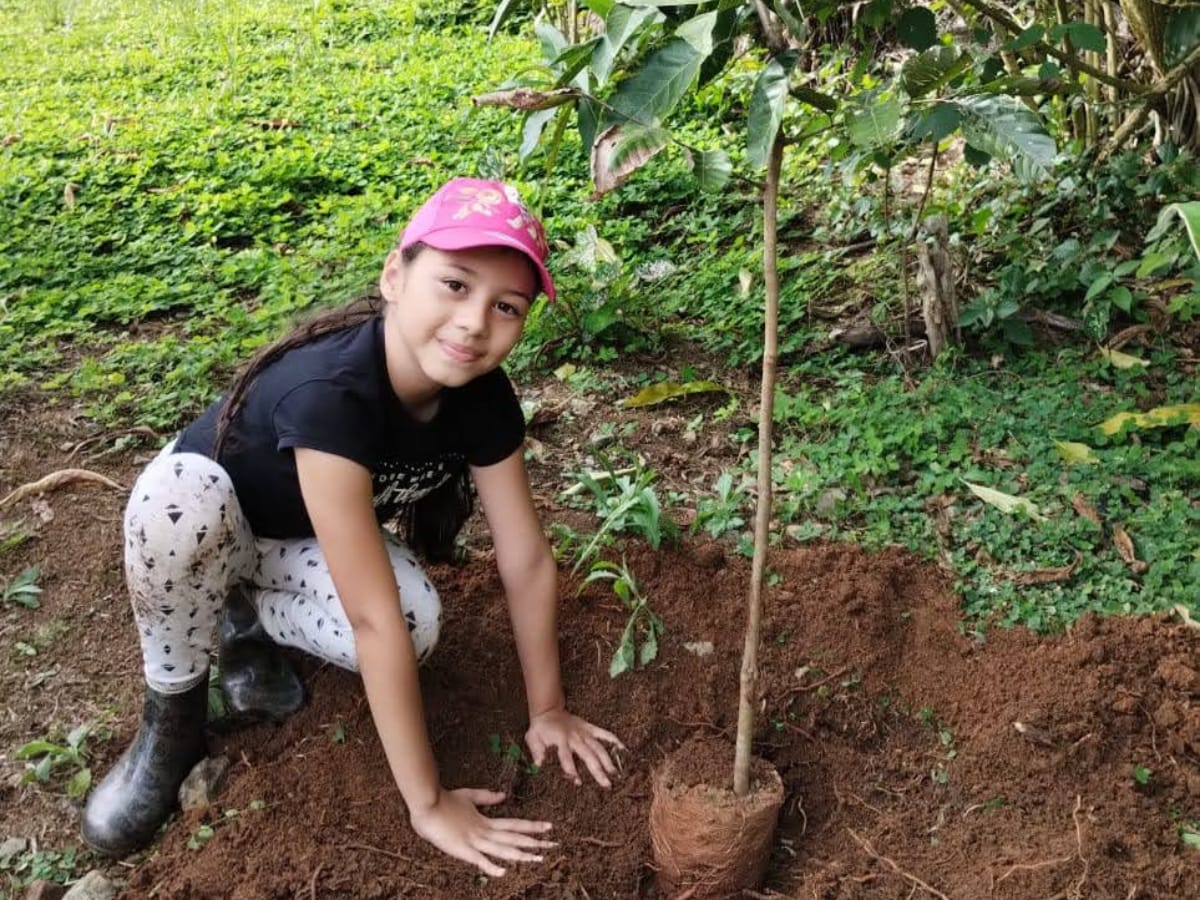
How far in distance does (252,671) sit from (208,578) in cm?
30

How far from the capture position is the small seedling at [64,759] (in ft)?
6.81

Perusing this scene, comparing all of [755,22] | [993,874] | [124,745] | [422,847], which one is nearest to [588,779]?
[422,847]

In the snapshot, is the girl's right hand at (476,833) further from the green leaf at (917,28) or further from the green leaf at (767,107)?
the green leaf at (917,28)

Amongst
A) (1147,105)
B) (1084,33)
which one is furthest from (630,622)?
(1147,105)

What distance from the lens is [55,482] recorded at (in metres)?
2.97

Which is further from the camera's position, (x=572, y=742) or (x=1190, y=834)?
(x=572, y=742)

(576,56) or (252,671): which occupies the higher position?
(576,56)

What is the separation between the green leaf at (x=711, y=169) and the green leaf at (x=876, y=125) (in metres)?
0.15

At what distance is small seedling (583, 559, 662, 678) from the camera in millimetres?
2178

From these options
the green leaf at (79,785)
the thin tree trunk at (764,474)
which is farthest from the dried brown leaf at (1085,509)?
the green leaf at (79,785)

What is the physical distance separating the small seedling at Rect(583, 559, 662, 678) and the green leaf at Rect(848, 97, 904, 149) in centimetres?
121

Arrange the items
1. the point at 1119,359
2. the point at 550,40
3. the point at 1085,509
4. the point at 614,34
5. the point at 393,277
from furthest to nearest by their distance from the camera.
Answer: the point at 1119,359, the point at 1085,509, the point at 393,277, the point at 550,40, the point at 614,34

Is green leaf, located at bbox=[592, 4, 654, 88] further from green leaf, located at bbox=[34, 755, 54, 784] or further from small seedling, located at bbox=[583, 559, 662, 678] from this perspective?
green leaf, located at bbox=[34, 755, 54, 784]

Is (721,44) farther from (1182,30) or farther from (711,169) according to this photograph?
(1182,30)
